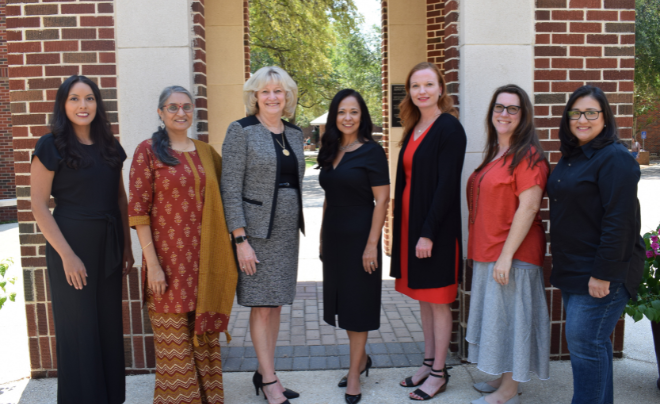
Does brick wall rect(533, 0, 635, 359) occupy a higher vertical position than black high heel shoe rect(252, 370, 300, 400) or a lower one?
higher

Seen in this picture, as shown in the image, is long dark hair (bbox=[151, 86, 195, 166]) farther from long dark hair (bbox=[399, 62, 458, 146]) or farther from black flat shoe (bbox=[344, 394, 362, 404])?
black flat shoe (bbox=[344, 394, 362, 404])

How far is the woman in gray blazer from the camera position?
3.02 metres

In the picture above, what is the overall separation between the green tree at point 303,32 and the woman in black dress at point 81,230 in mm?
15682

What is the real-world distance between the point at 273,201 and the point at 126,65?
151 centimetres

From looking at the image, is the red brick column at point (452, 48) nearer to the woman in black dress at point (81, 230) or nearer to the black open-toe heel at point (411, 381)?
the black open-toe heel at point (411, 381)

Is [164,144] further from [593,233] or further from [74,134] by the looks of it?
[593,233]

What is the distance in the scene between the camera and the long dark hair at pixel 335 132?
10.6 feet

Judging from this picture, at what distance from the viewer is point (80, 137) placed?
2.88 m

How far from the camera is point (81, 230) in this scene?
9.25 ft

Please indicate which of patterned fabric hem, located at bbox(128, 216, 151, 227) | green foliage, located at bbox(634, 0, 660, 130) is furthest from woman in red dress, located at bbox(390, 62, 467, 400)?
green foliage, located at bbox(634, 0, 660, 130)

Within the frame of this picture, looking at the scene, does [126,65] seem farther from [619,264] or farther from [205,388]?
[619,264]

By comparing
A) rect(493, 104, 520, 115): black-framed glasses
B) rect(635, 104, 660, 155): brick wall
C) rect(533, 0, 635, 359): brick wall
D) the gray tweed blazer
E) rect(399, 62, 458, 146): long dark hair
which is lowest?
the gray tweed blazer

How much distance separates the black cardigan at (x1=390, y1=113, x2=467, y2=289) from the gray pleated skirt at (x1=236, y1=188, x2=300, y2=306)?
759mm

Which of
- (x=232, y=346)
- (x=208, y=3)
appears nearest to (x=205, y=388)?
(x=232, y=346)
